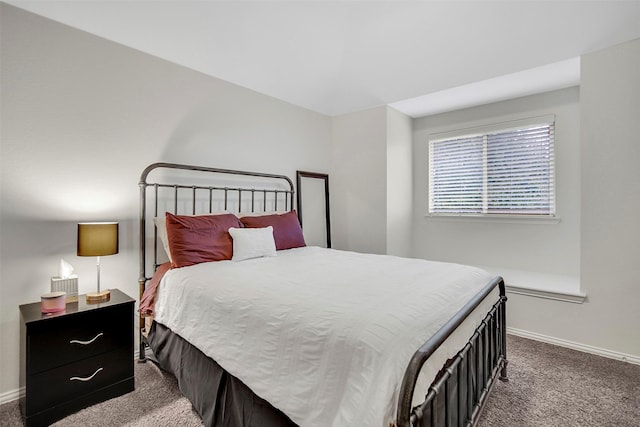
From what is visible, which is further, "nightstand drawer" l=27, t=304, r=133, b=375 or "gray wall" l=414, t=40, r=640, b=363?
"gray wall" l=414, t=40, r=640, b=363

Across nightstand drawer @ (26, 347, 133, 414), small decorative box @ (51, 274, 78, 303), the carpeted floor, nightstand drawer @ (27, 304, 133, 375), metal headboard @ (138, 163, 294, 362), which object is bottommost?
the carpeted floor

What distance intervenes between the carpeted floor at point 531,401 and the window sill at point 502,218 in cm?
144

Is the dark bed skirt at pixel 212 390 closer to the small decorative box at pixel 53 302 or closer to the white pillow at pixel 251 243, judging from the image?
the small decorative box at pixel 53 302

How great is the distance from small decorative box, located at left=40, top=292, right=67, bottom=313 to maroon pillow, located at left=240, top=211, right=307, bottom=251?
1.32m

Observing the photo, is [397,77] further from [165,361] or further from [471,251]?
[165,361]

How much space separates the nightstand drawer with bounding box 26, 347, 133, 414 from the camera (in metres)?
1.68

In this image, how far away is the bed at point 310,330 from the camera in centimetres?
106

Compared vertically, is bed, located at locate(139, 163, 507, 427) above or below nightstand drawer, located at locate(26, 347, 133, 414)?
above

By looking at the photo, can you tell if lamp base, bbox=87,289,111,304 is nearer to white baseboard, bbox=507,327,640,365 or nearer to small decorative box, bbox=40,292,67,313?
small decorative box, bbox=40,292,67,313

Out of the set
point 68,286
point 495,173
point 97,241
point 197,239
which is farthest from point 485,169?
point 68,286

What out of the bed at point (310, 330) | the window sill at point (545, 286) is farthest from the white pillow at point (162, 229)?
the window sill at point (545, 286)

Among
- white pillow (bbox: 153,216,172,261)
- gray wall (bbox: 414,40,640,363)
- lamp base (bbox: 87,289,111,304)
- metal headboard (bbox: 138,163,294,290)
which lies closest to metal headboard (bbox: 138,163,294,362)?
metal headboard (bbox: 138,163,294,290)

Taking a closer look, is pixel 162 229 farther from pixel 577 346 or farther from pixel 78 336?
pixel 577 346

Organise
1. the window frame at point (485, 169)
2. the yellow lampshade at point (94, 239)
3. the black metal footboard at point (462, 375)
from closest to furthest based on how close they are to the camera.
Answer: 1. the black metal footboard at point (462, 375)
2. the yellow lampshade at point (94, 239)
3. the window frame at point (485, 169)
